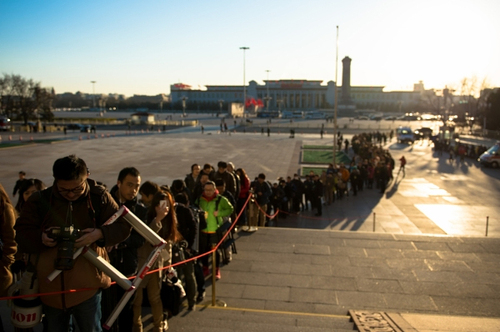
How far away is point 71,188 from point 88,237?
0.37m

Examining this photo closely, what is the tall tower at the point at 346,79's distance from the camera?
134 metres

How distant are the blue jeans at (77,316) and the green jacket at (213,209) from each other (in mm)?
3019

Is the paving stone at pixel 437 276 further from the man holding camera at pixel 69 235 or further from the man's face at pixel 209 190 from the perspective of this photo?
the man holding camera at pixel 69 235

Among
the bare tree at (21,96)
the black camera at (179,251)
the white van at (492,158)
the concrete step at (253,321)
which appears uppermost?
the bare tree at (21,96)

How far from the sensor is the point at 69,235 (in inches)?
114

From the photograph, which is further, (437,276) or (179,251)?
(437,276)

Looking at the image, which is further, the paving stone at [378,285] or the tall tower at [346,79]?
the tall tower at [346,79]

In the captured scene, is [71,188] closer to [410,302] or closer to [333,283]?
[333,283]

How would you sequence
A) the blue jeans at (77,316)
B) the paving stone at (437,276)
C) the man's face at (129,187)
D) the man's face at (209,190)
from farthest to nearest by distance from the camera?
the paving stone at (437,276)
the man's face at (209,190)
the man's face at (129,187)
the blue jeans at (77,316)

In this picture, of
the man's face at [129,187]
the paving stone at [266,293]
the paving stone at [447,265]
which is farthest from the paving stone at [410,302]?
the man's face at [129,187]

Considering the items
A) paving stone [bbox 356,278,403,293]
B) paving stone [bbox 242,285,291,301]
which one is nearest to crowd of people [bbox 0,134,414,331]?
paving stone [bbox 242,285,291,301]

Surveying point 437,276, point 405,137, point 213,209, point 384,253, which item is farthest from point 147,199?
point 405,137

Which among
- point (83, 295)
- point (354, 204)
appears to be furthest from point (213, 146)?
point (83, 295)

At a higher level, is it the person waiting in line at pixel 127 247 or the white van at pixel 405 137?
the person waiting in line at pixel 127 247
